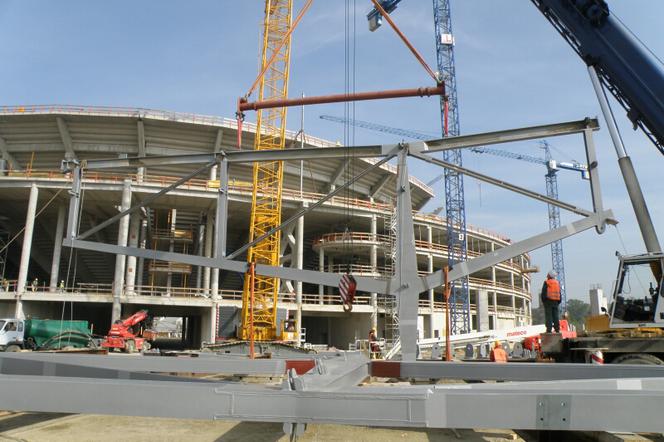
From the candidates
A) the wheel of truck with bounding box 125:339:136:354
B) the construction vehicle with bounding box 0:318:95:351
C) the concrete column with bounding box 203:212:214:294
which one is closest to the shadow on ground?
the wheel of truck with bounding box 125:339:136:354

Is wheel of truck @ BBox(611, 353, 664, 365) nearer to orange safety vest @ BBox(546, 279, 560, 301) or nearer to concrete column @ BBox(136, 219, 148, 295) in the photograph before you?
orange safety vest @ BBox(546, 279, 560, 301)

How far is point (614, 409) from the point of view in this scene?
3033 mm

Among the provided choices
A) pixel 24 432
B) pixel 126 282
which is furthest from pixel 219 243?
pixel 126 282

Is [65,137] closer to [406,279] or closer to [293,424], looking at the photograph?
[406,279]

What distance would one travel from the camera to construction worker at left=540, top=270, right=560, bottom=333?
11.0 meters

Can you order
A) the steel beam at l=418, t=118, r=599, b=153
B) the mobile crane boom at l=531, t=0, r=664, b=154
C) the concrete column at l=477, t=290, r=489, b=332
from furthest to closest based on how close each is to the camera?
the concrete column at l=477, t=290, r=489, b=332
the mobile crane boom at l=531, t=0, r=664, b=154
the steel beam at l=418, t=118, r=599, b=153

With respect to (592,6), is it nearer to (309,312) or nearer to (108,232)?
(309,312)

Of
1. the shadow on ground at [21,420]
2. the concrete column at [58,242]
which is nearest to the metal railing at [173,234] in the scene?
the concrete column at [58,242]

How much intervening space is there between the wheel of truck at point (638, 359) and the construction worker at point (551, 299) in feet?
7.13

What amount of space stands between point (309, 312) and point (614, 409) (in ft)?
107

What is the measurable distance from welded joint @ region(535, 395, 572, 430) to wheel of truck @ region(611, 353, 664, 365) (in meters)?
6.84

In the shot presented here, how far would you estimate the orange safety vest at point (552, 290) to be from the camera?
11016 millimetres

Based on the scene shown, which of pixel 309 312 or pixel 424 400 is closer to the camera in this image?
pixel 424 400

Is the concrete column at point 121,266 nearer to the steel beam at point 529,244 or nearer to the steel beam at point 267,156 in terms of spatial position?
the steel beam at point 267,156
